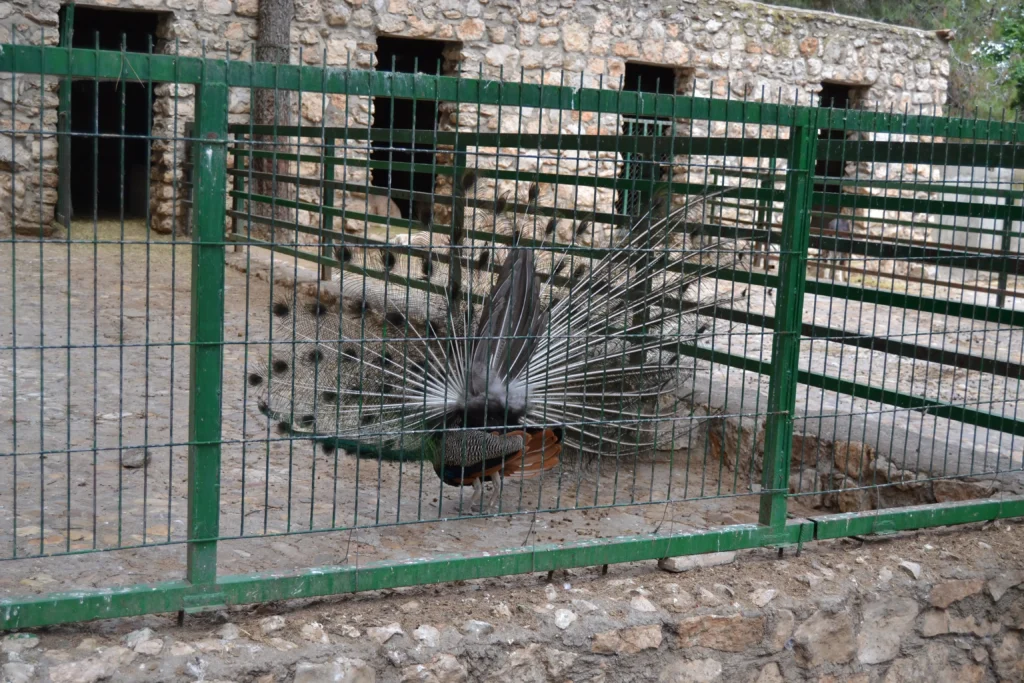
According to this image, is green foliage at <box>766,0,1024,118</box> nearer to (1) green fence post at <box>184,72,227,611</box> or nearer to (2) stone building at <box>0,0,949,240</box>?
(2) stone building at <box>0,0,949,240</box>

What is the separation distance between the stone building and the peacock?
10.7 ft

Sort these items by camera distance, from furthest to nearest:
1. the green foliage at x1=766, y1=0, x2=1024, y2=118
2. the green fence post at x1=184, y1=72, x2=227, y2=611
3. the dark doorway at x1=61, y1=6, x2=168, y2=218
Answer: the green foliage at x1=766, y1=0, x2=1024, y2=118 < the dark doorway at x1=61, y1=6, x2=168, y2=218 < the green fence post at x1=184, y1=72, x2=227, y2=611

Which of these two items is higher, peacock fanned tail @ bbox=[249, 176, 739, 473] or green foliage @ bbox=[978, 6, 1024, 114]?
green foliage @ bbox=[978, 6, 1024, 114]

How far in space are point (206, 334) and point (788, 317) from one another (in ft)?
6.47

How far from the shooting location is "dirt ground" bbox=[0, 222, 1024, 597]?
11.2 ft

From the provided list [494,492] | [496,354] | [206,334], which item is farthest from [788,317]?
[206,334]

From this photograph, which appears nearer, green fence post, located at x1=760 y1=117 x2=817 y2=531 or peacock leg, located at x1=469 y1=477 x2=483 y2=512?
green fence post, located at x1=760 y1=117 x2=817 y2=531

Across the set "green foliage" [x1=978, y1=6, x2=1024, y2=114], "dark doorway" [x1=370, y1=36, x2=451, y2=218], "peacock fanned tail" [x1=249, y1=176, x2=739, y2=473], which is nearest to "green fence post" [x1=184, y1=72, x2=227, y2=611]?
"peacock fanned tail" [x1=249, y1=176, x2=739, y2=473]

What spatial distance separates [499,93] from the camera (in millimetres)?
3393

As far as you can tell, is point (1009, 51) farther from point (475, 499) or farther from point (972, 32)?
point (475, 499)

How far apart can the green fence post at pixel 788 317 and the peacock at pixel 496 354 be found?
0.79ft

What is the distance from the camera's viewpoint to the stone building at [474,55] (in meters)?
9.63

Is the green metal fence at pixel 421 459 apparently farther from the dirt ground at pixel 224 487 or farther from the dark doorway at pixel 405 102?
the dark doorway at pixel 405 102

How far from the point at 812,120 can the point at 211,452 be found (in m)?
2.26
